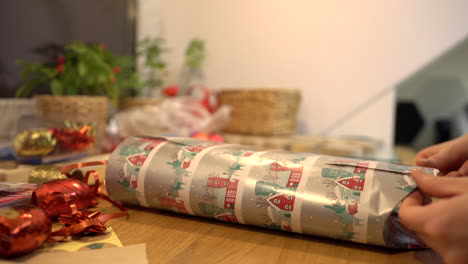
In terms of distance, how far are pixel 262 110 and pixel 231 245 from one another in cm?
103

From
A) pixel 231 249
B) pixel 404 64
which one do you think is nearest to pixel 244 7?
pixel 404 64

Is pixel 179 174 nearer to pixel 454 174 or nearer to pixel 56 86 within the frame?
pixel 454 174

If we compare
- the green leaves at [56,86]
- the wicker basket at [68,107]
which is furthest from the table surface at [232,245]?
the green leaves at [56,86]

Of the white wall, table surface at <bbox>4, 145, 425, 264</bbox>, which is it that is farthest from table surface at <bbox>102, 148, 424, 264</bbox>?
the white wall

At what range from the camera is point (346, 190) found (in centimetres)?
46

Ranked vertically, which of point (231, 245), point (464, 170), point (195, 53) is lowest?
point (231, 245)

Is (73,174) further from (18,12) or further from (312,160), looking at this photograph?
(18,12)

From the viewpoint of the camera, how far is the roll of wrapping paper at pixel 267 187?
1.47ft

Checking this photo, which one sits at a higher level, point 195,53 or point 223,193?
point 195,53

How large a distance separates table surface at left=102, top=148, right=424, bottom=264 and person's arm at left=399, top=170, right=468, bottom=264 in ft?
0.27

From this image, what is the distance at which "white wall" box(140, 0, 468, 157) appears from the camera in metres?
1.49

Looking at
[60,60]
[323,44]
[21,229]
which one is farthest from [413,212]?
[323,44]

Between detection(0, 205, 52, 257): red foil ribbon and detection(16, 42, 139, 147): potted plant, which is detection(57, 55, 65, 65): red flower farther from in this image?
detection(0, 205, 52, 257): red foil ribbon

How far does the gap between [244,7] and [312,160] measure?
143 cm
